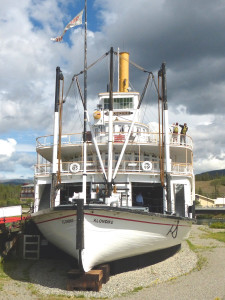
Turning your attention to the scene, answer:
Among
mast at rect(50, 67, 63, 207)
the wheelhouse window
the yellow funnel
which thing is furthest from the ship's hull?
the yellow funnel

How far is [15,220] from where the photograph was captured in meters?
16.3

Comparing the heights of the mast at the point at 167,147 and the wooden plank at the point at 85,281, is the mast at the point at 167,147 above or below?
above

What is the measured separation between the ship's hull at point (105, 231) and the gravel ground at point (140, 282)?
85cm

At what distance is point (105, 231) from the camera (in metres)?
10.6

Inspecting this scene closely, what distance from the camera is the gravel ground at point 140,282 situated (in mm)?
9828

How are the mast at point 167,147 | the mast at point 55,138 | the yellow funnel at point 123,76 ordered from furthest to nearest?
the yellow funnel at point 123,76 → the mast at point 55,138 → the mast at point 167,147

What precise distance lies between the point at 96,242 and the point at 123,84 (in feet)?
49.6

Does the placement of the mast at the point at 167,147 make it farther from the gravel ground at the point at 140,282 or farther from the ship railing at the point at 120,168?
the gravel ground at the point at 140,282

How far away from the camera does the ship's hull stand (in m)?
10.4

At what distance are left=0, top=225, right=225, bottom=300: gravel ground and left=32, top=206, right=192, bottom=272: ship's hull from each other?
853 millimetres

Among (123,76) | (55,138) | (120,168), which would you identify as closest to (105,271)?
(120,168)

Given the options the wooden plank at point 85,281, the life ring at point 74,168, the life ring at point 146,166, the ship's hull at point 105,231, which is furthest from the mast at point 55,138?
the wooden plank at point 85,281

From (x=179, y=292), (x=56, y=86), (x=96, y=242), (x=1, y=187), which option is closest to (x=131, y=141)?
(x=56, y=86)

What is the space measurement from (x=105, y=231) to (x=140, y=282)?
215cm
